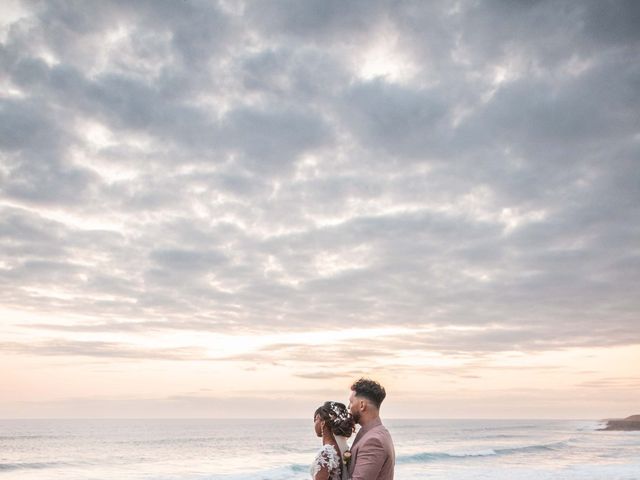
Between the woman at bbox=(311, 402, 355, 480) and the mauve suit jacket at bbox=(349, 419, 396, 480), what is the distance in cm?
26

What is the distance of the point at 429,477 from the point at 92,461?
22640 mm

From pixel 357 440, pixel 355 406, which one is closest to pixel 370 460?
pixel 357 440

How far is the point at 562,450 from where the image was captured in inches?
1624

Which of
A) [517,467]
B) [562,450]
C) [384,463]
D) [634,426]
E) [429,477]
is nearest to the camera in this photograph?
[384,463]

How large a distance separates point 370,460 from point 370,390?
46 centimetres

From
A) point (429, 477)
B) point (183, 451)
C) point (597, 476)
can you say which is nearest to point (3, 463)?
point (183, 451)

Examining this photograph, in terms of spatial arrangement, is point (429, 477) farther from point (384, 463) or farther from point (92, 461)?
point (384, 463)

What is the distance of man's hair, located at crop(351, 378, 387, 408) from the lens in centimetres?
404

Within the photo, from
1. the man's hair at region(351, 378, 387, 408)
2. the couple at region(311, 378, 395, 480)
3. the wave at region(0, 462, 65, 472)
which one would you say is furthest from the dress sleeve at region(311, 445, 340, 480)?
the wave at region(0, 462, 65, 472)

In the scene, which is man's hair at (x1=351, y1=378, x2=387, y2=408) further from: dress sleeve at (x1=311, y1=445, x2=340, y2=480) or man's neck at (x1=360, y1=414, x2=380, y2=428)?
dress sleeve at (x1=311, y1=445, x2=340, y2=480)

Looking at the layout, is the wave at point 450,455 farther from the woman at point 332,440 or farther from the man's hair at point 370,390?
the man's hair at point 370,390

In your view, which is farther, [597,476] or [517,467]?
[517,467]

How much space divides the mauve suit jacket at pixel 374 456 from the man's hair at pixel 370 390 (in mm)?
175

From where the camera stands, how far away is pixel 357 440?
158 inches
